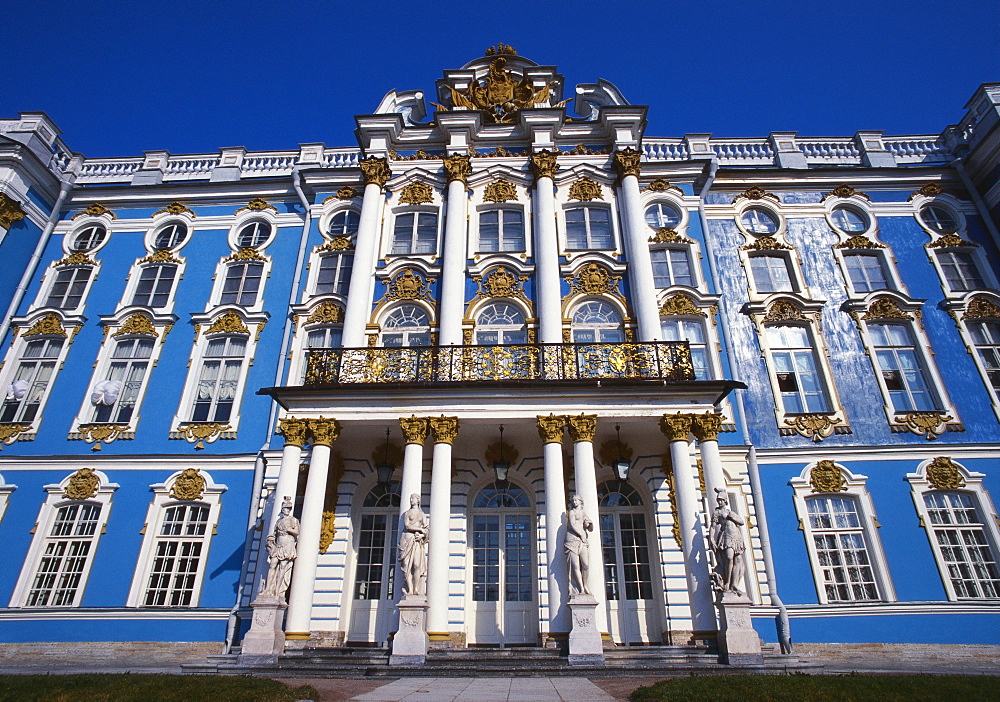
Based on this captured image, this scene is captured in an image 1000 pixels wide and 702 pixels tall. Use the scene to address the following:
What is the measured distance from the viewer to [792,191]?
62.9ft

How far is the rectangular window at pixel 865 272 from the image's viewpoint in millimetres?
17734

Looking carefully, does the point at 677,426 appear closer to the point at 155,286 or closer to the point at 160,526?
the point at 160,526

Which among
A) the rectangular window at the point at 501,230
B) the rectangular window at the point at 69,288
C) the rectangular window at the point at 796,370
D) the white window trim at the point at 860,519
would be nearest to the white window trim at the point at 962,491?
the white window trim at the point at 860,519

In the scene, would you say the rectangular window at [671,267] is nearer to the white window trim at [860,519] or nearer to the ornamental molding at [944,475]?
the white window trim at [860,519]

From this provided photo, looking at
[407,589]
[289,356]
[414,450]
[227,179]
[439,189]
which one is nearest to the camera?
[407,589]

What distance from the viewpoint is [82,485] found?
15.5 m

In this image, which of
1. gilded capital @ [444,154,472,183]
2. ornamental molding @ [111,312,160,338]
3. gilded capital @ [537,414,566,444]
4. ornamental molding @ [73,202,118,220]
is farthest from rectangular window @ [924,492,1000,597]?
ornamental molding @ [73,202,118,220]

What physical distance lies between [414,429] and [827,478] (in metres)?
10.1

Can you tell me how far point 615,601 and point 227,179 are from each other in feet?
57.6

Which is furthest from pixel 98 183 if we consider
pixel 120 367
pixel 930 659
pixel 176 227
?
pixel 930 659

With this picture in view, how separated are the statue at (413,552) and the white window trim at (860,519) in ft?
29.6

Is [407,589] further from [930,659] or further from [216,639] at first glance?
[930,659]

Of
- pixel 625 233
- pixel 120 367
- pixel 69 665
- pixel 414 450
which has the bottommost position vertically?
pixel 69 665

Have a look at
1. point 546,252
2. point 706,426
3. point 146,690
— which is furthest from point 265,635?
point 546,252
